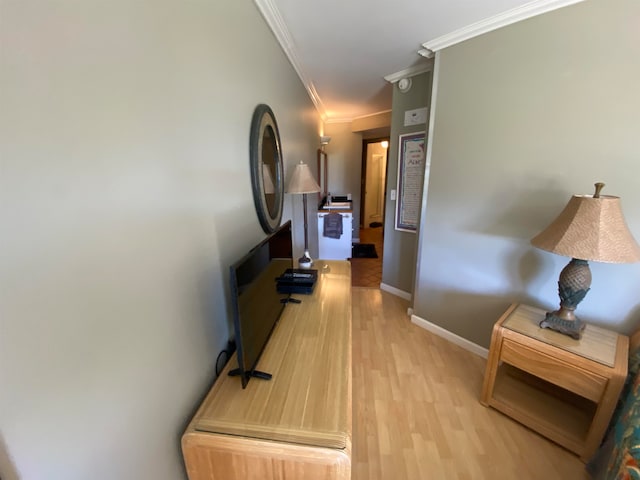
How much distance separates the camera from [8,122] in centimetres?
42

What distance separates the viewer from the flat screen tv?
→ 85cm

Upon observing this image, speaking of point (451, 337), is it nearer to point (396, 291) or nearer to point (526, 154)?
point (396, 291)

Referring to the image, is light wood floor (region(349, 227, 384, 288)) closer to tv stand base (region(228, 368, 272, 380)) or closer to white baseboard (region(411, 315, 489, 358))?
white baseboard (region(411, 315, 489, 358))

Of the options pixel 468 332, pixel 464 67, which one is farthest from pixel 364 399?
pixel 464 67

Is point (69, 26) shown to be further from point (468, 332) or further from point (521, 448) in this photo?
point (468, 332)

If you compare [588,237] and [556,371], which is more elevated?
[588,237]

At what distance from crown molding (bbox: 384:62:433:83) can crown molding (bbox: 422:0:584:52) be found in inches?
14.5

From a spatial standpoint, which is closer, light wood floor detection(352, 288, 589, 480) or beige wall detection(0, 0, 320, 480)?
beige wall detection(0, 0, 320, 480)

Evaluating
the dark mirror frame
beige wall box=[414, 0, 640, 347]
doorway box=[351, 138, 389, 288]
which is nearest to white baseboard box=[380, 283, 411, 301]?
doorway box=[351, 138, 389, 288]

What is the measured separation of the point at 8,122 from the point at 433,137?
232 cm

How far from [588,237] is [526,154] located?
0.74 metres

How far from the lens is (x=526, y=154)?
1.69 m

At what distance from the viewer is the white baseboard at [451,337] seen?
2.08 metres

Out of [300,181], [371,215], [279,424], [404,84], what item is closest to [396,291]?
[300,181]
